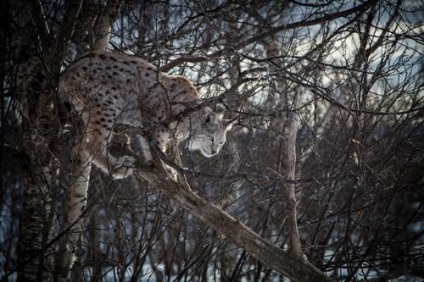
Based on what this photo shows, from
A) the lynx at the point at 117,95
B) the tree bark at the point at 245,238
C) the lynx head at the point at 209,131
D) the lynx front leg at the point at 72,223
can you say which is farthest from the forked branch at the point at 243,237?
the lynx head at the point at 209,131

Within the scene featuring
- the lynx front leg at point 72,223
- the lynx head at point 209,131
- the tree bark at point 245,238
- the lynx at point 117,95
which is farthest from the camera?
the lynx head at point 209,131

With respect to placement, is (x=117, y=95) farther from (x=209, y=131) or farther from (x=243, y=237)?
(x=243, y=237)

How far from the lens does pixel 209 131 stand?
641 centimetres

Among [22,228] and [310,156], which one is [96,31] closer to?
[22,228]

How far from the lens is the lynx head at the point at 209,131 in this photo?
6406 mm

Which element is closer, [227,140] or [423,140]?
[423,140]

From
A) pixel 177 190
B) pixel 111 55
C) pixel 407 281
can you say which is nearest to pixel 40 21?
pixel 111 55

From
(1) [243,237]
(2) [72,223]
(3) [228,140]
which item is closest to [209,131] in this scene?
(3) [228,140]

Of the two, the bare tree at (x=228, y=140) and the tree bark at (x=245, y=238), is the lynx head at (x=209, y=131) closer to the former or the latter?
the bare tree at (x=228, y=140)

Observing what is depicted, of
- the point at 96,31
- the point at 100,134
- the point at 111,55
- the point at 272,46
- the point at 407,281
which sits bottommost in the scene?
the point at 407,281

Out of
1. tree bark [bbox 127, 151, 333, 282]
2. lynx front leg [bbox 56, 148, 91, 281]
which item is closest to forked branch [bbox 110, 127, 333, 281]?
tree bark [bbox 127, 151, 333, 282]

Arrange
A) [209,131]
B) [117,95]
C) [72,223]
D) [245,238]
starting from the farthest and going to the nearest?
[209,131], [117,95], [72,223], [245,238]

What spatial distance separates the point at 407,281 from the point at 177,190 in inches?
143

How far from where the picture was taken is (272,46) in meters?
8.56
